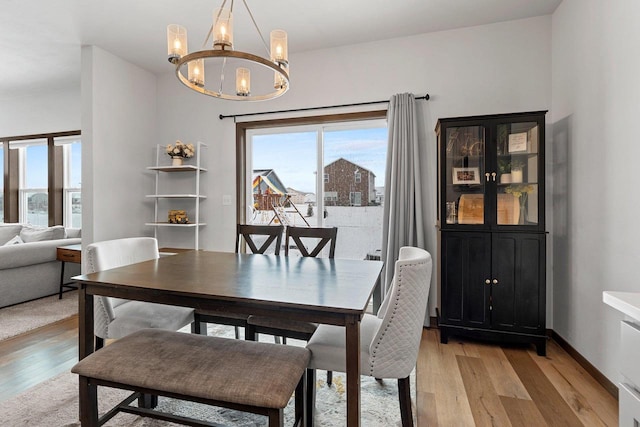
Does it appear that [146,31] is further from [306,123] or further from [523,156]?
[523,156]

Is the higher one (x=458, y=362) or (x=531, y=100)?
(x=531, y=100)

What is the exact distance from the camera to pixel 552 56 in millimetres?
2801

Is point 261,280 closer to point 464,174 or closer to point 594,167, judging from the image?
point 464,174

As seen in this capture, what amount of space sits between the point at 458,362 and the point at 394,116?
7.11 ft

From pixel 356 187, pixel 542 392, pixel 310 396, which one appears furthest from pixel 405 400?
pixel 356 187

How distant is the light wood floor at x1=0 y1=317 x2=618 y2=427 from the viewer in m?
1.75

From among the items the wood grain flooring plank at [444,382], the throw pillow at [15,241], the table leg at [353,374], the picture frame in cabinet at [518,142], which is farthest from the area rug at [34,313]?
the picture frame in cabinet at [518,142]

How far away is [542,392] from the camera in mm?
1983

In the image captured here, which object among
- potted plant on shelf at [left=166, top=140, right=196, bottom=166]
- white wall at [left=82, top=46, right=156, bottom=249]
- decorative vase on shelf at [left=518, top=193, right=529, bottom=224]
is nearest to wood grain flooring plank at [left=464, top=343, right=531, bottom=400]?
decorative vase on shelf at [left=518, top=193, right=529, bottom=224]

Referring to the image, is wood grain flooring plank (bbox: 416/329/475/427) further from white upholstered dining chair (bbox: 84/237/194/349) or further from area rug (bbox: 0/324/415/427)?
white upholstered dining chair (bbox: 84/237/194/349)

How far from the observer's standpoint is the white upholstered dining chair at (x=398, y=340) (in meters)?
Answer: 1.37

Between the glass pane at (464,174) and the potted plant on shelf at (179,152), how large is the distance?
2.81 meters

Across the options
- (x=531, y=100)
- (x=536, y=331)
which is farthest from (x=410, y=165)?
(x=536, y=331)

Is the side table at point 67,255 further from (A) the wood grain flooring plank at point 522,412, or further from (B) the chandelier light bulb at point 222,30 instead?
(A) the wood grain flooring plank at point 522,412
